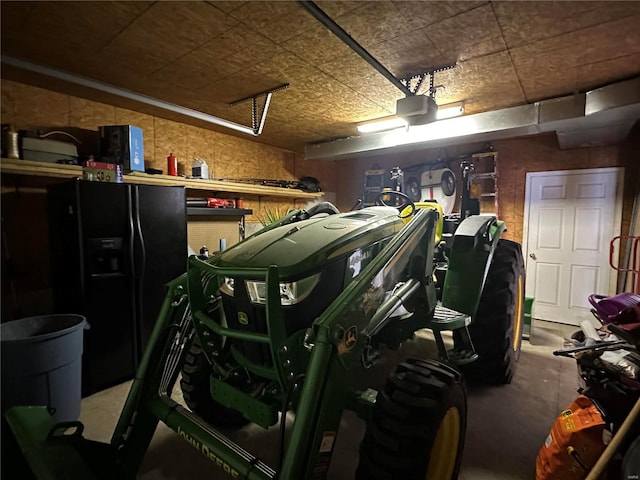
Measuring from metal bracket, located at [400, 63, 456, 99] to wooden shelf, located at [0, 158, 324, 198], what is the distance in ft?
7.67

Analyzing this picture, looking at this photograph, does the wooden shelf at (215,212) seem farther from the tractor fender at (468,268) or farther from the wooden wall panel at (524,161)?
the wooden wall panel at (524,161)

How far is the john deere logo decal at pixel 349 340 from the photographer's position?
3.78ft

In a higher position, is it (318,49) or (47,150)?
(318,49)

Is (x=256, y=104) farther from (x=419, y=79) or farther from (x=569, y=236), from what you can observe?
(x=569, y=236)

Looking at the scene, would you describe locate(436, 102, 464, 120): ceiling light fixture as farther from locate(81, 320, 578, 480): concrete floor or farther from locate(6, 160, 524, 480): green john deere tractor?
locate(81, 320, 578, 480): concrete floor

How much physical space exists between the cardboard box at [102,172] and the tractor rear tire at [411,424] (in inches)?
111

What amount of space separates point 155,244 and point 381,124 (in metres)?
3.06

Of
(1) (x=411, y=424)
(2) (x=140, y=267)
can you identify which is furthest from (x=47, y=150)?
(1) (x=411, y=424)

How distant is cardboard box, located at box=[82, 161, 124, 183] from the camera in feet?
9.11

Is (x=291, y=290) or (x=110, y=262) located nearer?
(x=291, y=290)

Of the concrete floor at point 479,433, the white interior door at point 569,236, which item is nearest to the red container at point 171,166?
the concrete floor at point 479,433

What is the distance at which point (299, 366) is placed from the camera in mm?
1255

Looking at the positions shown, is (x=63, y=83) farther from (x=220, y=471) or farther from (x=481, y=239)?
(x=481, y=239)

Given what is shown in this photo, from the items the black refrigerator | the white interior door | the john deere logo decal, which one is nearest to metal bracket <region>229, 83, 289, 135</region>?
the black refrigerator
